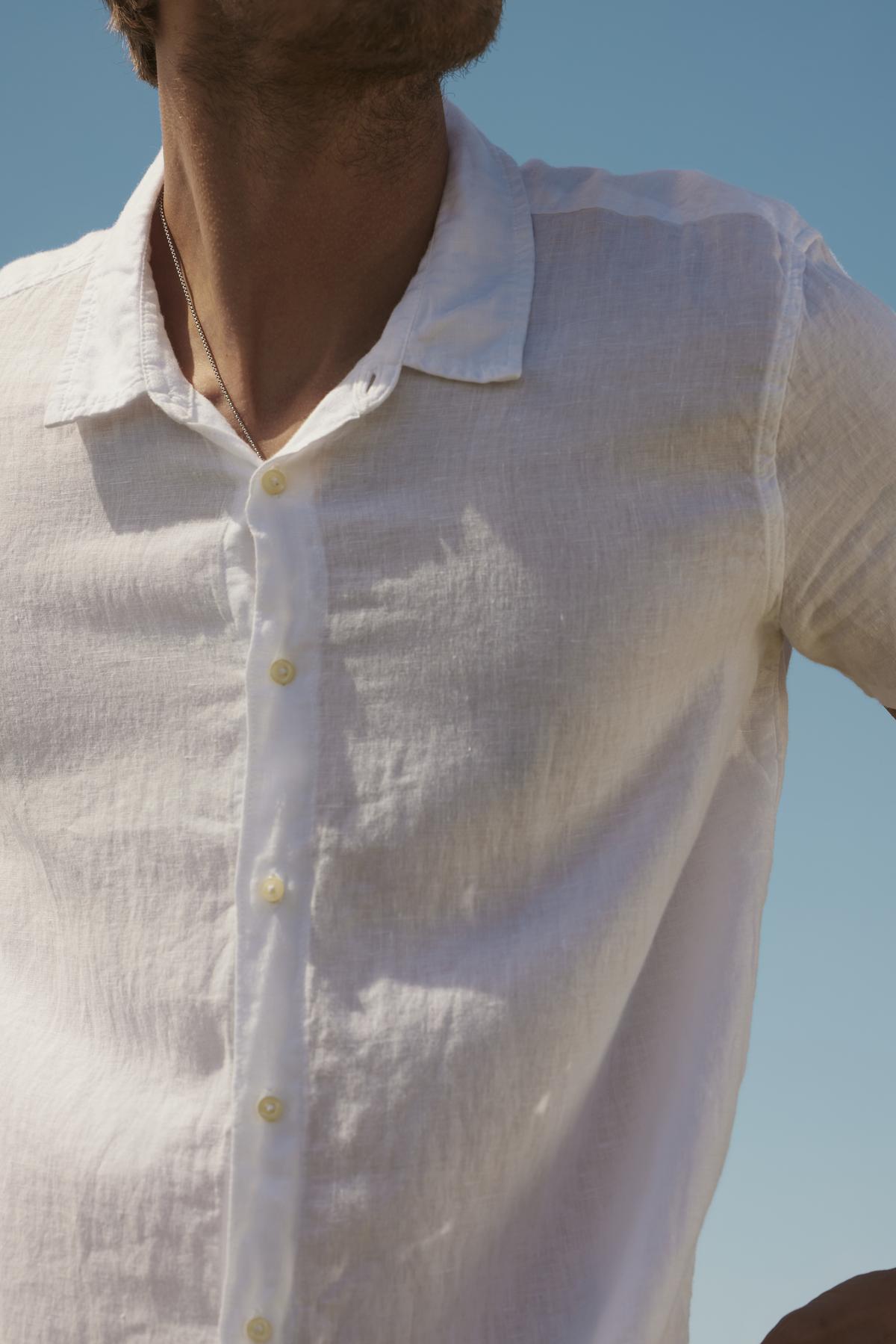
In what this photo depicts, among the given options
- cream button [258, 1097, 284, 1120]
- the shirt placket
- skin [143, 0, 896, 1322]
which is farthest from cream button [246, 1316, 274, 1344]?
skin [143, 0, 896, 1322]

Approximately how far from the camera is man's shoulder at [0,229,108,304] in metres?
1.55

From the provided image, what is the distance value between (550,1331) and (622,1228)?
4.1 inches

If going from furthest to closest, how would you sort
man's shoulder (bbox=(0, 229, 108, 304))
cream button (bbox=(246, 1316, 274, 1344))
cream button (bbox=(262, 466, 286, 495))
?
man's shoulder (bbox=(0, 229, 108, 304)) < cream button (bbox=(262, 466, 286, 495)) < cream button (bbox=(246, 1316, 274, 1344))

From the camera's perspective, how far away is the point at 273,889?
3.92 ft

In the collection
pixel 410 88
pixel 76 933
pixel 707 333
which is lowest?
pixel 76 933

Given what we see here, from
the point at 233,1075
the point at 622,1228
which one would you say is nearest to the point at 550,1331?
the point at 622,1228

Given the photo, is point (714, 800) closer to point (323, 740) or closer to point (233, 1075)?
point (323, 740)

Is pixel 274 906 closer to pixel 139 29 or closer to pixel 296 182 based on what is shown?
pixel 296 182

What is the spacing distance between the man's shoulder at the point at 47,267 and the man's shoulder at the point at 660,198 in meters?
0.48

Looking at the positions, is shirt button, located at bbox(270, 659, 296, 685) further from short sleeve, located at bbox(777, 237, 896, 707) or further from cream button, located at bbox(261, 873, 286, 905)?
short sleeve, located at bbox(777, 237, 896, 707)

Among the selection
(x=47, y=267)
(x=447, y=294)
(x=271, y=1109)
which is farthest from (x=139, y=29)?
(x=271, y=1109)

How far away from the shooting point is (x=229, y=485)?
50.9 inches

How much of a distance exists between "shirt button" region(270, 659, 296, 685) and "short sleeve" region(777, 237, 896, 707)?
43 cm

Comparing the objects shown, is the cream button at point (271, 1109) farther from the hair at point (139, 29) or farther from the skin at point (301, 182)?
the hair at point (139, 29)
